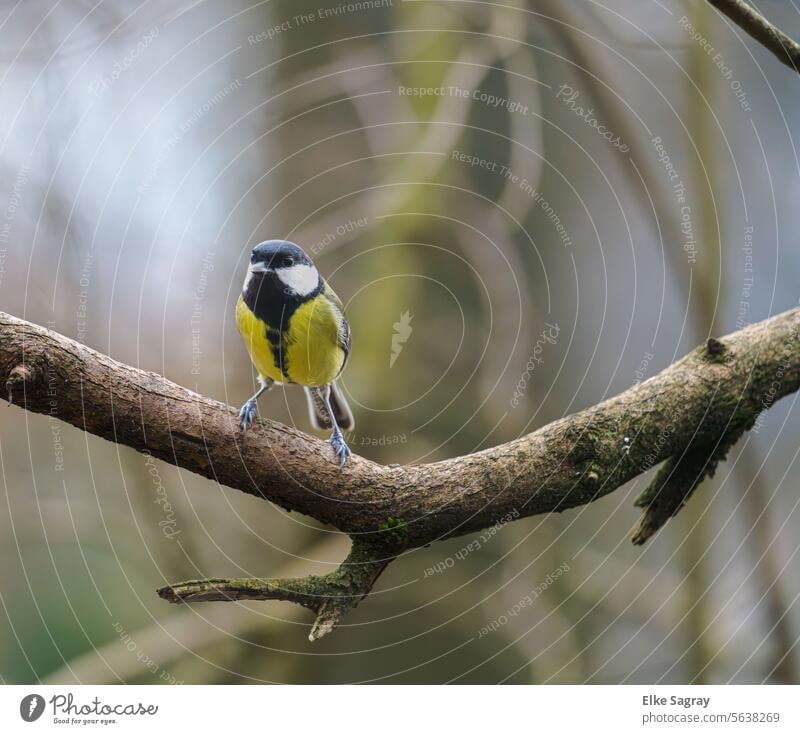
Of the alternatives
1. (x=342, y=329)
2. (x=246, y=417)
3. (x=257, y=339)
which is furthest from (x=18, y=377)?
(x=342, y=329)

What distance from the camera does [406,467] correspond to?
0.85m

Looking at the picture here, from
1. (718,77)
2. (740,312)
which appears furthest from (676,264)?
(718,77)

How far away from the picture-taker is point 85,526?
4.08ft

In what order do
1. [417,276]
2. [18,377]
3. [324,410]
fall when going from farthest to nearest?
[417,276], [324,410], [18,377]

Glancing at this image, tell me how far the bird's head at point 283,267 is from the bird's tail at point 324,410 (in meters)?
0.20

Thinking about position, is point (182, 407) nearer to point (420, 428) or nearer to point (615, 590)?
point (420, 428)

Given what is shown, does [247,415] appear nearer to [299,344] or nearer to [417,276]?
[299,344]

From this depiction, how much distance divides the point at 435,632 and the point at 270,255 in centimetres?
82

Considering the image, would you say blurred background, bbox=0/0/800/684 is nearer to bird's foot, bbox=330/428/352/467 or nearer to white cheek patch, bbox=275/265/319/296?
white cheek patch, bbox=275/265/319/296

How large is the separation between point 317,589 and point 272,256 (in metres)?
0.44

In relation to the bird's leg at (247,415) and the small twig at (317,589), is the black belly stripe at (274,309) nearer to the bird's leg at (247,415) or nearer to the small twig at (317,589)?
the bird's leg at (247,415)

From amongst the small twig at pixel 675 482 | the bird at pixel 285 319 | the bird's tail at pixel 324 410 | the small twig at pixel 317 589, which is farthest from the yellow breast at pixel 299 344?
the small twig at pixel 675 482

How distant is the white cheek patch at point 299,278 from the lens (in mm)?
972

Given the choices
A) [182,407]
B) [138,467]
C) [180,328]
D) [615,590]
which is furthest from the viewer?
[615,590]
